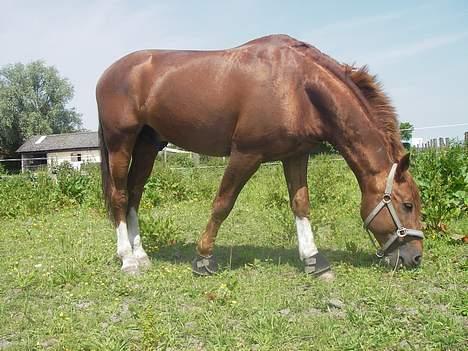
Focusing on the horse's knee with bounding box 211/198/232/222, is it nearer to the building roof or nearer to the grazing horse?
the grazing horse

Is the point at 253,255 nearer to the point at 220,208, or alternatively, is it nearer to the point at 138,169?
the point at 220,208

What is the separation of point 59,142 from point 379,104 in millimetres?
58570

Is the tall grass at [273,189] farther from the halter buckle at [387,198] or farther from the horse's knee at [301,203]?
the halter buckle at [387,198]

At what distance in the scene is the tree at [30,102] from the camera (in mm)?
58281

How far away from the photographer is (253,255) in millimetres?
5543

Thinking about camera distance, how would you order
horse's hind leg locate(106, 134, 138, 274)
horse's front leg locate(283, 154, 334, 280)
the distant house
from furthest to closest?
the distant house → horse's hind leg locate(106, 134, 138, 274) → horse's front leg locate(283, 154, 334, 280)

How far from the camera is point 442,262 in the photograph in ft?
15.5

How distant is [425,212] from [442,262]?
1.43 m

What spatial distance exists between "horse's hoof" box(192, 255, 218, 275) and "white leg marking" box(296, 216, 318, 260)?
0.90 metres

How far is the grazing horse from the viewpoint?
445 centimetres

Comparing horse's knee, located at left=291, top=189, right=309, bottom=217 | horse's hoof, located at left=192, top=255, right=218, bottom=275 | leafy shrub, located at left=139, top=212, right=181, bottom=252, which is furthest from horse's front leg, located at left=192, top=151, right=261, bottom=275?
leafy shrub, located at left=139, top=212, right=181, bottom=252

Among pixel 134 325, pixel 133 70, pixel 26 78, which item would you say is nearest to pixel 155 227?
pixel 133 70

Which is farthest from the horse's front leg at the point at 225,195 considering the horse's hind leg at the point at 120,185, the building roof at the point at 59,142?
the building roof at the point at 59,142

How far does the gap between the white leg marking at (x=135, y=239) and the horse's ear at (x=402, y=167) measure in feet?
9.08
